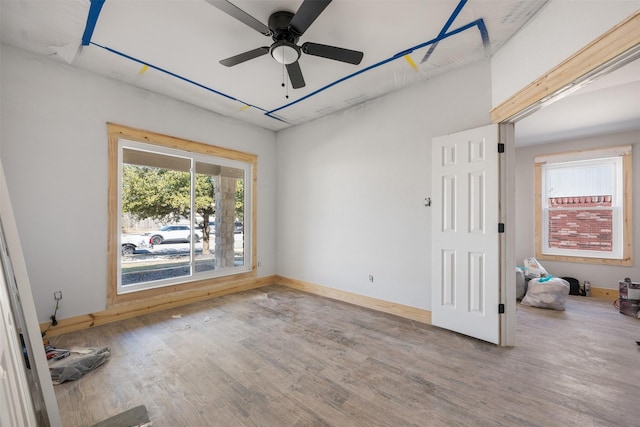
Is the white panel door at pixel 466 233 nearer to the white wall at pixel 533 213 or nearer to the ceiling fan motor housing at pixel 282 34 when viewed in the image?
the ceiling fan motor housing at pixel 282 34

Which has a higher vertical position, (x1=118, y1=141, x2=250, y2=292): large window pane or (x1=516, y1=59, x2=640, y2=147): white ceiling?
(x1=516, y1=59, x2=640, y2=147): white ceiling

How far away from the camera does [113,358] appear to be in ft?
7.66

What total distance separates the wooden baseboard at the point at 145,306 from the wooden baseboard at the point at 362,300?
73 centimetres

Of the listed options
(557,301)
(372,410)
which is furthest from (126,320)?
(557,301)

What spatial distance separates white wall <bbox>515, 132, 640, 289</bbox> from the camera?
4098 millimetres

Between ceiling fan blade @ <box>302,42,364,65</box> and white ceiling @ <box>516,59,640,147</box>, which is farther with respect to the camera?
white ceiling @ <box>516,59,640,147</box>

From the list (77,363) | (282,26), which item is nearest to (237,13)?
(282,26)

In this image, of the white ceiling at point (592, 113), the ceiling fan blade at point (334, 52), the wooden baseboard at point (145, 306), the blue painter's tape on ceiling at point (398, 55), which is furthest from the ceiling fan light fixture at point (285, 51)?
the wooden baseboard at point (145, 306)

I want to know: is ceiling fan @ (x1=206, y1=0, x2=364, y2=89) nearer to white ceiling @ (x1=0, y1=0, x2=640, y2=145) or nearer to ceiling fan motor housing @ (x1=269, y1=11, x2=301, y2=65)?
ceiling fan motor housing @ (x1=269, y1=11, x2=301, y2=65)

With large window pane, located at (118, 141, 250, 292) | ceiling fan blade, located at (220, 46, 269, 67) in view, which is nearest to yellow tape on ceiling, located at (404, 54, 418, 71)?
ceiling fan blade, located at (220, 46, 269, 67)

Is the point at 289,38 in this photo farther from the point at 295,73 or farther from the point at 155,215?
the point at 155,215

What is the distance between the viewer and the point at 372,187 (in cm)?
370

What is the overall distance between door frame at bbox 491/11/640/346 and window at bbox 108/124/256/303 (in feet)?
12.5

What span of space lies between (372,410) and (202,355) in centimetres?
161
